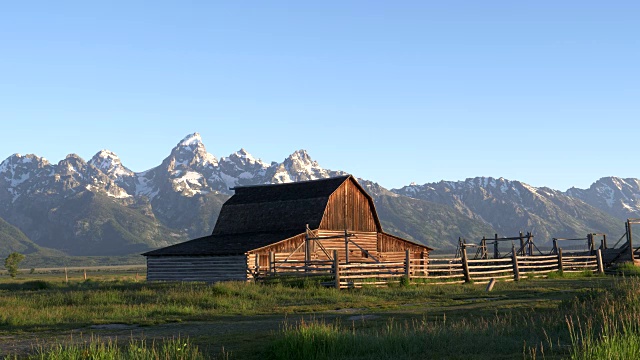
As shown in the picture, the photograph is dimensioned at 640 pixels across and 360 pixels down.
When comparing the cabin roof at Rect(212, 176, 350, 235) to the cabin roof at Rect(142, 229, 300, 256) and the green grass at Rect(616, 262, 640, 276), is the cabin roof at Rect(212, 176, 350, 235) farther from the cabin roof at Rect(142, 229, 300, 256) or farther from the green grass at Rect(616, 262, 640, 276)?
the green grass at Rect(616, 262, 640, 276)

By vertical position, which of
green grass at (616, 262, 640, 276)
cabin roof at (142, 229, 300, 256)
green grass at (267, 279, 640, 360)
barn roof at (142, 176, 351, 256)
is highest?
barn roof at (142, 176, 351, 256)

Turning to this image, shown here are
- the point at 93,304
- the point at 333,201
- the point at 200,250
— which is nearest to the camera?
the point at 93,304

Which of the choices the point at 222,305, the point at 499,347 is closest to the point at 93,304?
the point at 222,305

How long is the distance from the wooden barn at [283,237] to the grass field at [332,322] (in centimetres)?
879

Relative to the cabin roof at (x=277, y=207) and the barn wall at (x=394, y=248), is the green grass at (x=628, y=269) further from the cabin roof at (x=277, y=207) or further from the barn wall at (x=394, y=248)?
the cabin roof at (x=277, y=207)

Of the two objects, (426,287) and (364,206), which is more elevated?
(364,206)

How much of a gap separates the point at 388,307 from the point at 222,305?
18.8 ft

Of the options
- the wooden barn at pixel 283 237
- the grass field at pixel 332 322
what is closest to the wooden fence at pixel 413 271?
the grass field at pixel 332 322

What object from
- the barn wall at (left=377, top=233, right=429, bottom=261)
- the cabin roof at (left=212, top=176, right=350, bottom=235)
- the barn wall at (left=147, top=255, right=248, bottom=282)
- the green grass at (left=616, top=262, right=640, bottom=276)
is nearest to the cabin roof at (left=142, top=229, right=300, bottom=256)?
the barn wall at (left=147, top=255, right=248, bottom=282)

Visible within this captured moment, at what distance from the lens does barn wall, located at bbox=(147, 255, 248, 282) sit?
42.9 metres

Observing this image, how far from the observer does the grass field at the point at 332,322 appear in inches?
519

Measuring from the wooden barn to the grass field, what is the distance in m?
8.79

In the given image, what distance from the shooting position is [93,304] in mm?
26547

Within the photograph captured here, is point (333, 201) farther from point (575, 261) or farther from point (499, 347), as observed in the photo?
point (499, 347)
